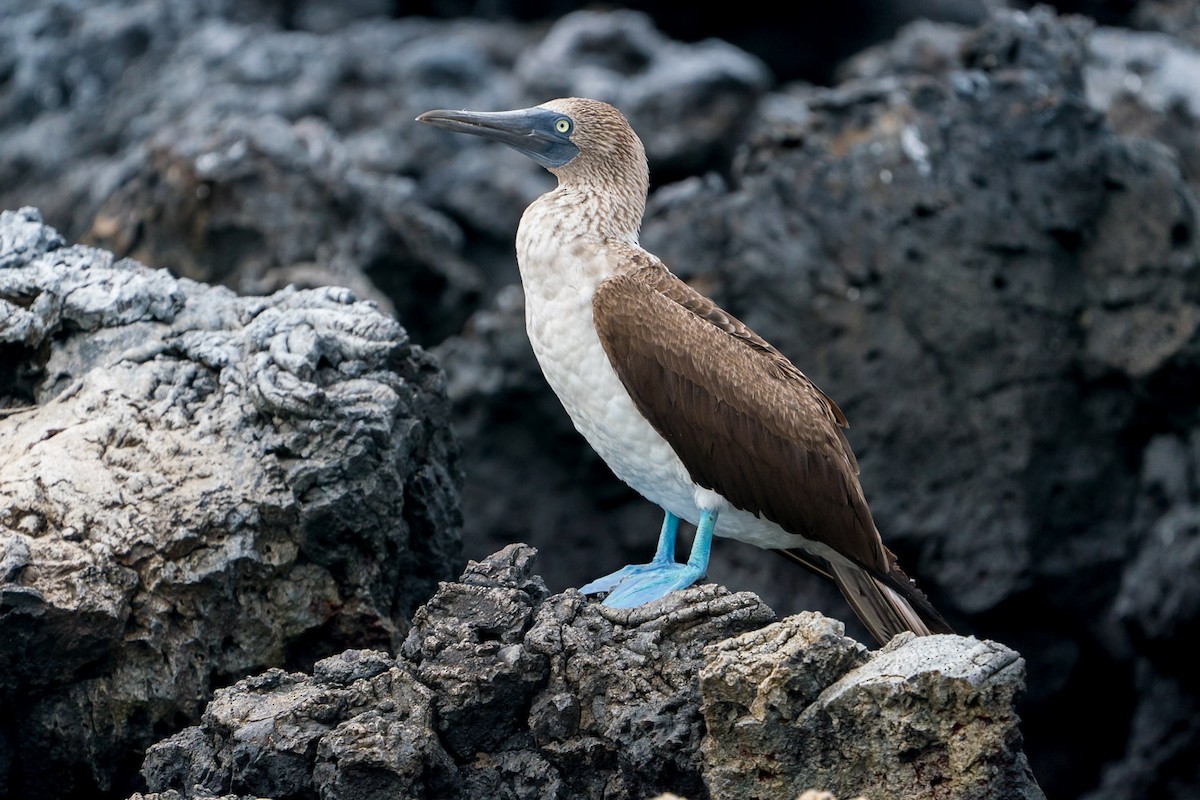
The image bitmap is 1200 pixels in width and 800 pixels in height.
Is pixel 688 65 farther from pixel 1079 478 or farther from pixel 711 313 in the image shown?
pixel 711 313

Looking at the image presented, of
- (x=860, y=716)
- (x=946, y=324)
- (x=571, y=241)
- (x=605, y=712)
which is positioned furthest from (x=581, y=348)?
(x=946, y=324)

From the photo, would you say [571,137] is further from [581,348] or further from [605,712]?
[605,712]

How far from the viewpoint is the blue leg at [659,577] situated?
17.6 ft

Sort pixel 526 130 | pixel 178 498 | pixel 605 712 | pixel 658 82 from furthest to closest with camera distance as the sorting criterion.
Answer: pixel 658 82 < pixel 526 130 < pixel 178 498 < pixel 605 712

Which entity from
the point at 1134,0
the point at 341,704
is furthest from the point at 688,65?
the point at 341,704

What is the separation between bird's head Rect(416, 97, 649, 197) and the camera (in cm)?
619

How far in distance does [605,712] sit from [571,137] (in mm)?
2510

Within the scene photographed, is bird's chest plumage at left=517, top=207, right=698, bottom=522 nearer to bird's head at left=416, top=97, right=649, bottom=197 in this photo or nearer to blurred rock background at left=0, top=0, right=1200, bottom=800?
bird's head at left=416, top=97, right=649, bottom=197

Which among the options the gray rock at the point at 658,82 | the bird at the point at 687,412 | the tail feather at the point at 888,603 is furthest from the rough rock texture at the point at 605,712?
the gray rock at the point at 658,82

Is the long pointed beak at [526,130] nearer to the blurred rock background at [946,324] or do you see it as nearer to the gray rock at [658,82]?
the blurred rock background at [946,324]

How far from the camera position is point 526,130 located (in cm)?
620

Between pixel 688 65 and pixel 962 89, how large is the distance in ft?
14.6

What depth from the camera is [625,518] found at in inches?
364

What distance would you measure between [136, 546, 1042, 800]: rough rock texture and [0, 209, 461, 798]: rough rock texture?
0.61 m
